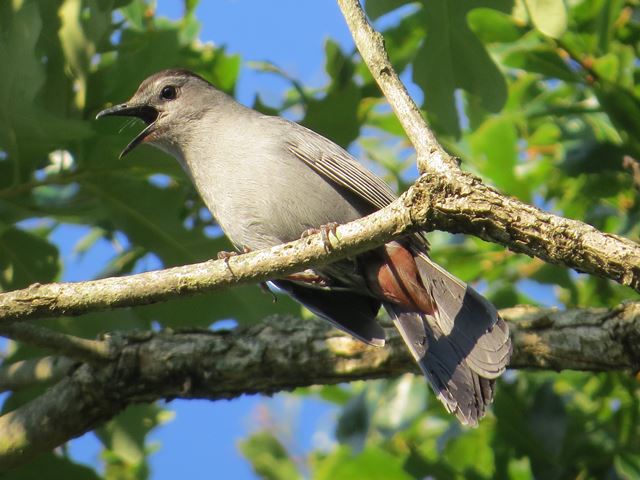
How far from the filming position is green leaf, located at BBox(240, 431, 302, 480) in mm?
5285

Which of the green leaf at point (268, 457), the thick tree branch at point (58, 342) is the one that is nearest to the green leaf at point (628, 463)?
the green leaf at point (268, 457)

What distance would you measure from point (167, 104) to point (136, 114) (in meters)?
0.21

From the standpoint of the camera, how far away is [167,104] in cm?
523

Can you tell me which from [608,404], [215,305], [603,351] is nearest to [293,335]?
[215,305]

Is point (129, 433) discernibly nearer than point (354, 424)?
Yes

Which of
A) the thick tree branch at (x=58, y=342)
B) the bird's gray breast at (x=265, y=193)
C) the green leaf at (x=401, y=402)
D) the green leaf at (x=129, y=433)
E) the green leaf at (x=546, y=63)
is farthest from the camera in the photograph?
the green leaf at (x=401, y=402)

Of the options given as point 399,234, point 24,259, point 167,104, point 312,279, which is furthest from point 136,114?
point 399,234

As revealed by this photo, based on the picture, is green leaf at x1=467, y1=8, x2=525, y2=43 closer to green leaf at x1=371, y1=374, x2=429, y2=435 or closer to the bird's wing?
the bird's wing

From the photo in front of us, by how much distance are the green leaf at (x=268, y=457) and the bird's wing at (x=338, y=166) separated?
1636 mm

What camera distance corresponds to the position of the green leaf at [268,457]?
5.29 m

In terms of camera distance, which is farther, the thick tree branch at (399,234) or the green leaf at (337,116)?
the green leaf at (337,116)

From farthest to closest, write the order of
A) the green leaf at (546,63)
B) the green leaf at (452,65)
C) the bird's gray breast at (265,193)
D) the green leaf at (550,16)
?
1. the green leaf at (546,63)
2. the green leaf at (452,65)
3. the bird's gray breast at (265,193)
4. the green leaf at (550,16)

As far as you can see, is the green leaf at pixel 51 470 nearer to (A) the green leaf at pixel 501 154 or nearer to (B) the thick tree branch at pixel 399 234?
(B) the thick tree branch at pixel 399 234

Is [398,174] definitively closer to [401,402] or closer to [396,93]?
[401,402]
